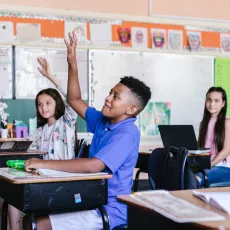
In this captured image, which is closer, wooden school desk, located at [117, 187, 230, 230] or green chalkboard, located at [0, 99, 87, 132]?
wooden school desk, located at [117, 187, 230, 230]

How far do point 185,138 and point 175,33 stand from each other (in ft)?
7.31

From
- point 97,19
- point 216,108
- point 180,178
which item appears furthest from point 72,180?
point 97,19

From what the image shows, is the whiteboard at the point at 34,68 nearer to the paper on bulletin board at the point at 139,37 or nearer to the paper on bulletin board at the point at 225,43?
the paper on bulletin board at the point at 139,37

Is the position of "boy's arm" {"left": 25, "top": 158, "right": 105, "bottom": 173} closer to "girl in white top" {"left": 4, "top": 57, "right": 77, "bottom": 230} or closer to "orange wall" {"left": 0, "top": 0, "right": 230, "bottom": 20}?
"girl in white top" {"left": 4, "top": 57, "right": 77, "bottom": 230}

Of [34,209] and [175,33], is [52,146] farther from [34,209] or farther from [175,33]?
[175,33]

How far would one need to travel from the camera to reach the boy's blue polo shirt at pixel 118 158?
2.16 metres

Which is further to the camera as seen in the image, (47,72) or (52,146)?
(52,146)

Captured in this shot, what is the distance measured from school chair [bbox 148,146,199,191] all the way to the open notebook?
77cm

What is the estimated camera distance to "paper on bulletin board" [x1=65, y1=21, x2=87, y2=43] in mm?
5492

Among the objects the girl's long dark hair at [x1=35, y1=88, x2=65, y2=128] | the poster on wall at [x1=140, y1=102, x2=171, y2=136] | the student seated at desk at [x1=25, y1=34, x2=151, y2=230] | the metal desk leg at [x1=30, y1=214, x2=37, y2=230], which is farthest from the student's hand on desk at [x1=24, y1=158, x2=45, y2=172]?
the poster on wall at [x1=140, y1=102, x2=171, y2=136]

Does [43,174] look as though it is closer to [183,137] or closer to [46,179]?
[46,179]

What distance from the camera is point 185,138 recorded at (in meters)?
4.09

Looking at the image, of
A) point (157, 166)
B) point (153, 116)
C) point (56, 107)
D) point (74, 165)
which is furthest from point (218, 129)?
point (74, 165)

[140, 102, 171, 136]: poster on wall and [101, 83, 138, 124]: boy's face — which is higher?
[101, 83, 138, 124]: boy's face
